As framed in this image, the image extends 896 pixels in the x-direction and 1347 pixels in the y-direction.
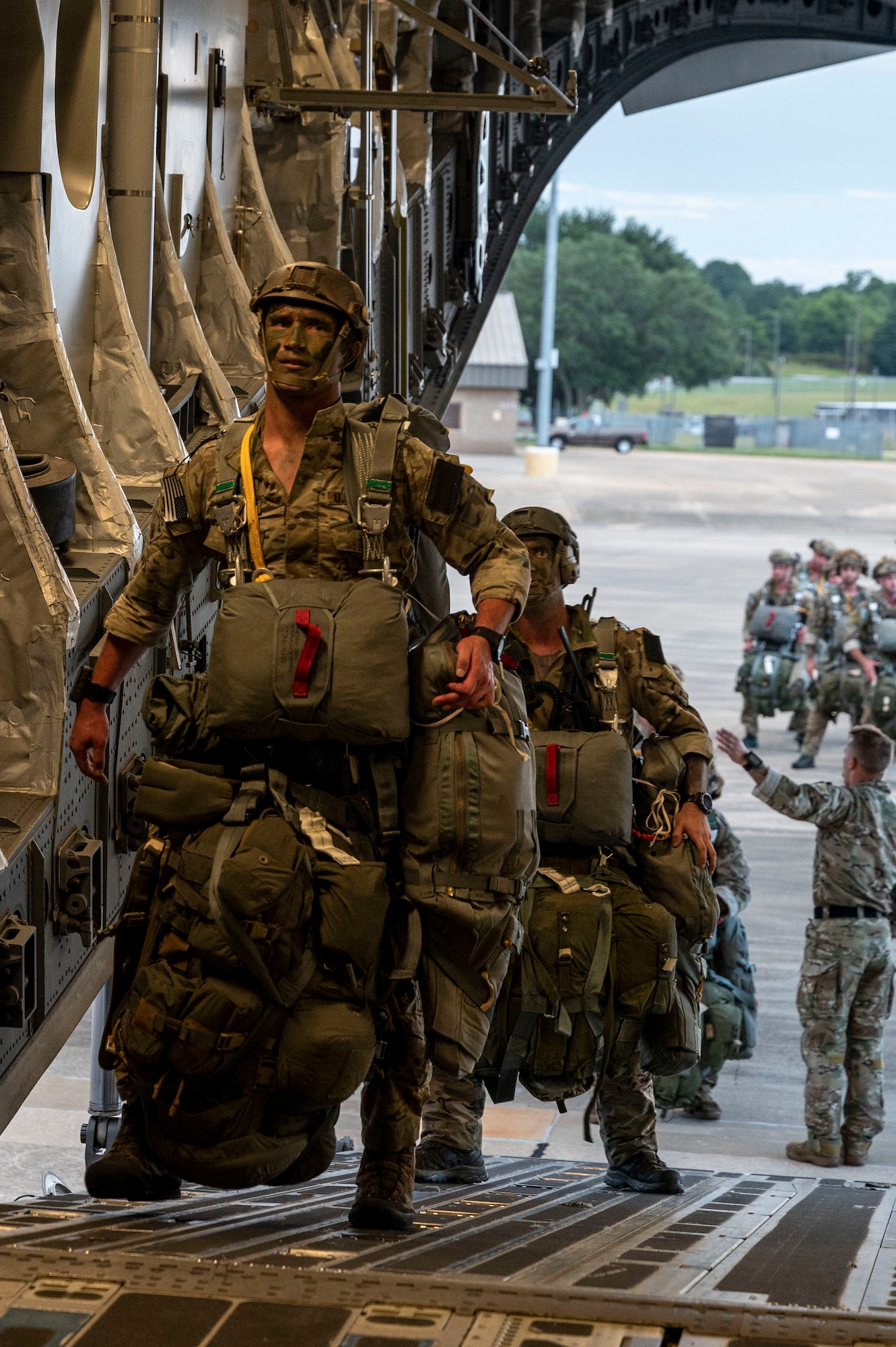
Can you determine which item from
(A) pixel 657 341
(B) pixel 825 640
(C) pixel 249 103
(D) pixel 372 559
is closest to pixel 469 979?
(D) pixel 372 559

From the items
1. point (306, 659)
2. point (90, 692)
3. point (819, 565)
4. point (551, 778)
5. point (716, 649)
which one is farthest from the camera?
point (716, 649)

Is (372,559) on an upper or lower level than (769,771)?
upper

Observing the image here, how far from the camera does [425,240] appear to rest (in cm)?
1272

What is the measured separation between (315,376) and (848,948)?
4.58 m

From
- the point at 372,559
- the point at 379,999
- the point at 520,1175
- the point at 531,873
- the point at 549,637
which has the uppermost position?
the point at 372,559

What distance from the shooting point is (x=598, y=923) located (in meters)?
4.55

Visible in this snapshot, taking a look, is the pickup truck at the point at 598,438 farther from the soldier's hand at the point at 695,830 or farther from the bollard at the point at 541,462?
the soldier's hand at the point at 695,830

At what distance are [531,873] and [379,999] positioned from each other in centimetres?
43

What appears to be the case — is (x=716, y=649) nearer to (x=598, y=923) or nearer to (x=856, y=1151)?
(x=856, y=1151)

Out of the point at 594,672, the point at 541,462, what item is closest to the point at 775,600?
the point at 594,672

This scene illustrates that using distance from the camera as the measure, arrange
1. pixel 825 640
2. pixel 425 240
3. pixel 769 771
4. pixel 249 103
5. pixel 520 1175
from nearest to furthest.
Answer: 1. pixel 520 1175
2. pixel 769 771
3. pixel 249 103
4. pixel 425 240
5. pixel 825 640

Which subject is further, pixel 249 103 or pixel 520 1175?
pixel 249 103

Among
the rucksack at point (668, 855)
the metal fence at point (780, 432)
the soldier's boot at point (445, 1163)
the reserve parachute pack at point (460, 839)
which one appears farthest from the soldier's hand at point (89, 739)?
the metal fence at point (780, 432)

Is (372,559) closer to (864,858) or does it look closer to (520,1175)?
(520,1175)
